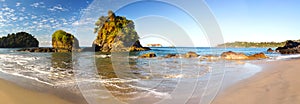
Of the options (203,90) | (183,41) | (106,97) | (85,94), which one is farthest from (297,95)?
(85,94)

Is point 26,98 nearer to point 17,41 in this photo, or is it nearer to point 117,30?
point 117,30

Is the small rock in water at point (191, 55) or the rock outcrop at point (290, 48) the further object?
the rock outcrop at point (290, 48)

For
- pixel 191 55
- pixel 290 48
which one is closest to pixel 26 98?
pixel 191 55

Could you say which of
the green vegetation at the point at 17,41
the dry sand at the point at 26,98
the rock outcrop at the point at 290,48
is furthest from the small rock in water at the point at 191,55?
the green vegetation at the point at 17,41

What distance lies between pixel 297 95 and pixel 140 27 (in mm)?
3068

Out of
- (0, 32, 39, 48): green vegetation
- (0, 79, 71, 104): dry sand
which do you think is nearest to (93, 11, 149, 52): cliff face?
(0, 79, 71, 104): dry sand

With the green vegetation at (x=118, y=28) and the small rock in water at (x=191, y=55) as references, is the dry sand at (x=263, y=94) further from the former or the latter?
the small rock in water at (x=191, y=55)

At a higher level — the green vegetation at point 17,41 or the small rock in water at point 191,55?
the green vegetation at point 17,41

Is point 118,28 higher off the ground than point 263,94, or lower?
higher

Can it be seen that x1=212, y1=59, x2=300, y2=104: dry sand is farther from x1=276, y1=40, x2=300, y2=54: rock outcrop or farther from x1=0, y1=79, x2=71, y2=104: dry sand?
x1=276, y1=40, x2=300, y2=54: rock outcrop

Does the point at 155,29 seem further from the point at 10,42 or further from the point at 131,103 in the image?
the point at 10,42

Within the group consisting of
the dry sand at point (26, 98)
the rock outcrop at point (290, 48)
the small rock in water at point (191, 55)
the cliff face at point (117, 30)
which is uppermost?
the cliff face at point (117, 30)

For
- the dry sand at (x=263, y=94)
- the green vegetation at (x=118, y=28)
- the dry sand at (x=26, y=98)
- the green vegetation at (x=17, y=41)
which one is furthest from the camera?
the green vegetation at (x=17, y=41)

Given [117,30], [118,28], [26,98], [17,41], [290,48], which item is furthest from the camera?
[17,41]
